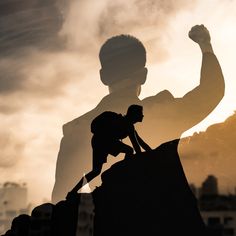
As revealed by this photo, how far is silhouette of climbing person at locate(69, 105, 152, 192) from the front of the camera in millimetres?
8094

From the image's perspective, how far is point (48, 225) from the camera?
8.41 meters

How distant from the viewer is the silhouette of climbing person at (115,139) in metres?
8.09

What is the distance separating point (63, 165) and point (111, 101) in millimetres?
1440

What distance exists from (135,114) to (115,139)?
21.6 inches

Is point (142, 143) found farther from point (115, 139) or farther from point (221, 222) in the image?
point (221, 222)

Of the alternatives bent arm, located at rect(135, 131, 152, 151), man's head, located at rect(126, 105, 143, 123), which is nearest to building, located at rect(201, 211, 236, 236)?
bent arm, located at rect(135, 131, 152, 151)

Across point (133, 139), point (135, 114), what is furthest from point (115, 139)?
point (135, 114)

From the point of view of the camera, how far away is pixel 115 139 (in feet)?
27.2

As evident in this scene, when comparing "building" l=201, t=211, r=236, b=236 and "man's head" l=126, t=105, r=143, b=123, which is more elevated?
"man's head" l=126, t=105, r=143, b=123

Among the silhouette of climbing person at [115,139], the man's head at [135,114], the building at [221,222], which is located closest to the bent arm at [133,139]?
the silhouette of climbing person at [115,139]

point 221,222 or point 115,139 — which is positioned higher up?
point 115,139

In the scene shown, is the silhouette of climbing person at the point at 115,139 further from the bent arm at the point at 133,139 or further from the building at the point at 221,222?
the building at the point at 221,222

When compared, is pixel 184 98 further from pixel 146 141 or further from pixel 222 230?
pixel 222 230

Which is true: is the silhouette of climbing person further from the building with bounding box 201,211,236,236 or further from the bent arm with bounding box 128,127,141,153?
the building with bounding box 201,211,236,236
